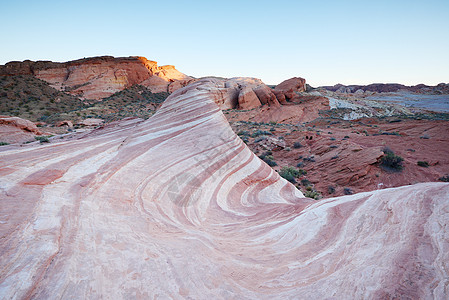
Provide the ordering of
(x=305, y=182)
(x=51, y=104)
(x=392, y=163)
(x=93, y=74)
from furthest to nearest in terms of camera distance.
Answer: (x=93, y=74), (x=51, y=104), (x=392, y=163), (x=305, y=182)

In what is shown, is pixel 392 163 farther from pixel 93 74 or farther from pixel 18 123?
pixel 93 74

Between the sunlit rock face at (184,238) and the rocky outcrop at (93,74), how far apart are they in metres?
51.9

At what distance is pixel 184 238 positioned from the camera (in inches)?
106

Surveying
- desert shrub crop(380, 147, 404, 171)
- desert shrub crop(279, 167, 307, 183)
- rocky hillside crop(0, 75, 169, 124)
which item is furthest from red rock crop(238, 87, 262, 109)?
desert shrub crop(380, 147, 404, 171)

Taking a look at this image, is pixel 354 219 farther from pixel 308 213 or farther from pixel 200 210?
pixel 200 210

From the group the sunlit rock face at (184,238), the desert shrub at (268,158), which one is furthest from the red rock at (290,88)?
the sunlit rock face at (184,238)

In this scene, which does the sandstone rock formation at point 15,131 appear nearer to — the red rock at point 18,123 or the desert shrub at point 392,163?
the red rock at point 18,123

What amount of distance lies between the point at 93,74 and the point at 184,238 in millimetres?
61853

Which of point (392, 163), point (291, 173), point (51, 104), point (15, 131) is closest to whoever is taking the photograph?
point (392, 163)

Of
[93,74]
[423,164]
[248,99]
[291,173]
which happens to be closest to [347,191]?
[291,173]

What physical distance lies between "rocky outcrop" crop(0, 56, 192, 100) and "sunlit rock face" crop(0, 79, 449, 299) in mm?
51924

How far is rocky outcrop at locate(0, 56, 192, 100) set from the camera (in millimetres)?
46281

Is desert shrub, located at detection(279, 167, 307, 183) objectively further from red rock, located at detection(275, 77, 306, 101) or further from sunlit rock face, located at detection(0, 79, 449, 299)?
red rock, located at detection(275, 77, 306, 101)

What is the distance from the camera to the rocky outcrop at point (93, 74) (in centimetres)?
4628
